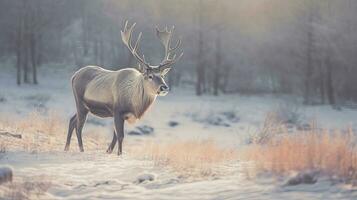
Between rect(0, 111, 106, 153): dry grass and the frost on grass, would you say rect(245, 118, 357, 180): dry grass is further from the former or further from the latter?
the frost on grass

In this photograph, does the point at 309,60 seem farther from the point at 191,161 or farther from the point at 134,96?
the point at 191,161

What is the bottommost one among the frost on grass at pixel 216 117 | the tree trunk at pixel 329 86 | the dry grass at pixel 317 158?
the frost on grass at pixel 216 117

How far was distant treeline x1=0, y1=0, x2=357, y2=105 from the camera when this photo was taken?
3419 cm

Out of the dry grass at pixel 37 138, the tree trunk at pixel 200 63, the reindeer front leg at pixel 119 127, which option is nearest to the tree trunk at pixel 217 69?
the tree trunk at pixel 200 63

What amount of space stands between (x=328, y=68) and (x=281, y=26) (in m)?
5.11

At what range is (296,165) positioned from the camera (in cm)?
598

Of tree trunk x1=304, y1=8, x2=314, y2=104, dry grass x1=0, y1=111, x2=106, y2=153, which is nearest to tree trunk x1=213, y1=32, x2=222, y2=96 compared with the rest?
tree trunk x1=304, y1=8, x2=314, y2=104

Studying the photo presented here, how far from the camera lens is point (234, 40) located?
4059cm

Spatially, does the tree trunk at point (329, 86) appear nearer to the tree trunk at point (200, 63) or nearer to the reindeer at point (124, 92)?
the tree trunk at point (200, 63)

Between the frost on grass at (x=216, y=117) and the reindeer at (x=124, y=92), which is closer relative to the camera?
the reindeer at (x=124, y=92)

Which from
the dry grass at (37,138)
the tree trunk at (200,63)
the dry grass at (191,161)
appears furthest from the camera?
the tree trunk at (200,63)

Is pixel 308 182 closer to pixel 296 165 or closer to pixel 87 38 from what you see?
pixel 296 165

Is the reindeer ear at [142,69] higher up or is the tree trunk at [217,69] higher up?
the reindeer ear at [142,69]

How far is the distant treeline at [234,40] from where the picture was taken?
3419 centimetres
